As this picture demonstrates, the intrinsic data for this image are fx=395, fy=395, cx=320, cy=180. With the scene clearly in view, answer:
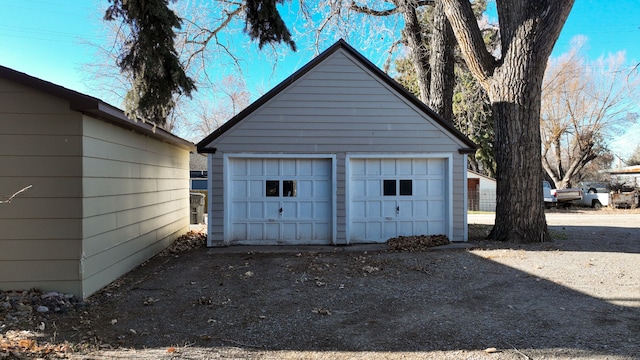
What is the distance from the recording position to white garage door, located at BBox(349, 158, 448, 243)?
9.62m

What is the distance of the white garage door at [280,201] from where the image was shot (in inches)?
370

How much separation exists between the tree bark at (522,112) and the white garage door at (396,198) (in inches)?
60.8

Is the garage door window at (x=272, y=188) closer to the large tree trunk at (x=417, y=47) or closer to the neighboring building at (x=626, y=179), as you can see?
the large tree trunk at (x=417, y=47)

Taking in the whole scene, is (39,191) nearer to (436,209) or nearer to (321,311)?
(321,311)

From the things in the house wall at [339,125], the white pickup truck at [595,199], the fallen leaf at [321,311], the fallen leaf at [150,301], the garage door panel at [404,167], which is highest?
the house wall at [339,125]

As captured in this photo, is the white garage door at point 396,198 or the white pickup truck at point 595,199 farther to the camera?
the white pickup truck at point 595,199

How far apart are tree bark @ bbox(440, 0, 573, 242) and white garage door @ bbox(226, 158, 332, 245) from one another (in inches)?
173

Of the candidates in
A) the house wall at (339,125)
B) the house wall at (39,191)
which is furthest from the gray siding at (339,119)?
the house wall at (39,191)

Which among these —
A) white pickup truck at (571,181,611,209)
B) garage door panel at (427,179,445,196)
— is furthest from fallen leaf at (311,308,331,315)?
white pickup truck at (571,181,611,209)

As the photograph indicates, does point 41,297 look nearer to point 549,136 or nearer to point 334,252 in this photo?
point 334,252

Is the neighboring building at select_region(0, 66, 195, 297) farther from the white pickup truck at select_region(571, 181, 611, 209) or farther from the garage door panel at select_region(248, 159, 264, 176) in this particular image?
the white pickup truck at select_region(571, 181, 611, 209)

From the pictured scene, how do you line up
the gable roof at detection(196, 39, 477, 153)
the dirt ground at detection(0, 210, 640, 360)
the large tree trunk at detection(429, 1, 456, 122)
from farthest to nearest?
the large tree trunk at detection(429, 1, 456, 122), the gable roof at detection(196, 39, 477, 153), the dirt ground at detection(0, 210, 640, 360)

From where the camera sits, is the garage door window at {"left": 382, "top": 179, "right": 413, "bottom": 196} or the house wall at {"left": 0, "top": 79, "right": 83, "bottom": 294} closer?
the house wall at {"left": 0, "top": 79, "right": 83, "bottom": 294}

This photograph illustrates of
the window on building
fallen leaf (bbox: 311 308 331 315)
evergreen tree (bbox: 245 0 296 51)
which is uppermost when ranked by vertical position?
evergreen tree (bbox: 245 0 296 51)
